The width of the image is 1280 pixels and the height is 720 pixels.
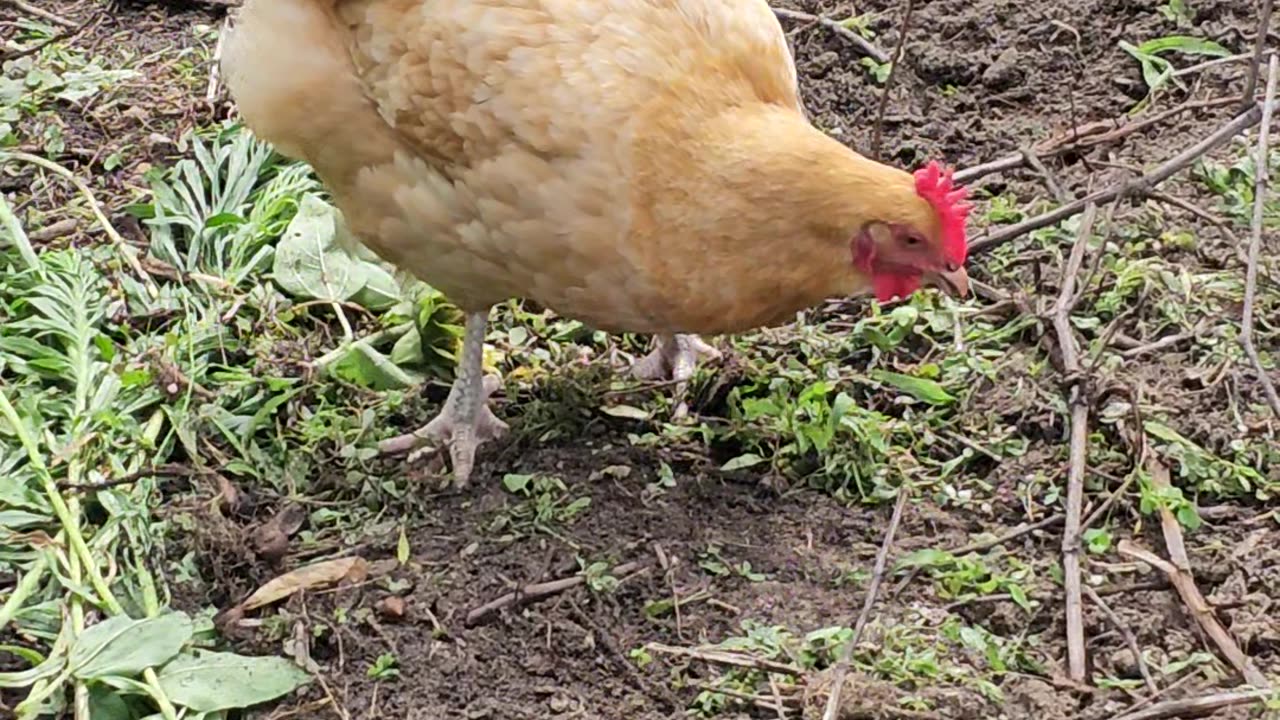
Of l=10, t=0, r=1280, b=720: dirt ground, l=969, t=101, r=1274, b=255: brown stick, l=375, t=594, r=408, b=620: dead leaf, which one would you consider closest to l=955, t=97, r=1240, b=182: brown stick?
l=10, t=0, r=1280, b=720: dirt ground

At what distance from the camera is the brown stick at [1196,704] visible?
2.60 metres

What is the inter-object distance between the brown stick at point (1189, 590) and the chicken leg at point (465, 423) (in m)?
1.46

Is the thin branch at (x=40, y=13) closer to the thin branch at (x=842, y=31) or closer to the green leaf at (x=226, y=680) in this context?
the thin branch at (x=842, y=31)

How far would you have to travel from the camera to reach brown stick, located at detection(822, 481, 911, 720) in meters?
2.68

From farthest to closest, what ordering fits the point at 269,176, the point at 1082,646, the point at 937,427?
→ 1. the point at 269,176
2. the point at 937,427
3. the point at 1082,646

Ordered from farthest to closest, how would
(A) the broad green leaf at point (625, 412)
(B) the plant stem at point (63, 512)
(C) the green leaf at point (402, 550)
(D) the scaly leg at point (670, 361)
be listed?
(D) the scaly leg at point (670, 361) < (A) the broad green leaf at point (625, 412) < (C) the green leaf at point (402, 550) < (B) the plant stem at point (63, 512)

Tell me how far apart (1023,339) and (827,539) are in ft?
2.73

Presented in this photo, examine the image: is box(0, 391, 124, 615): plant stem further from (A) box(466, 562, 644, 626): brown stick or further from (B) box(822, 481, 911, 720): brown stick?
(B) box(822, 481, 911, 720): brown stick

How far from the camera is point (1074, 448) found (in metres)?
3.29

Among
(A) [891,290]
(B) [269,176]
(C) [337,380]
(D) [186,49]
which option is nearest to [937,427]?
(A) [891,290]

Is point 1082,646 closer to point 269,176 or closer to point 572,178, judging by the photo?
point 572,178

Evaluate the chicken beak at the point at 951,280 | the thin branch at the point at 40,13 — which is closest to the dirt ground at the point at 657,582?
the chicken beak at the point at 951,280

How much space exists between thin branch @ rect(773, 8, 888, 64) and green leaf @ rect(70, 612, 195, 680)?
267cm

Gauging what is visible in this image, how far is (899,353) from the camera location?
3758 mm
